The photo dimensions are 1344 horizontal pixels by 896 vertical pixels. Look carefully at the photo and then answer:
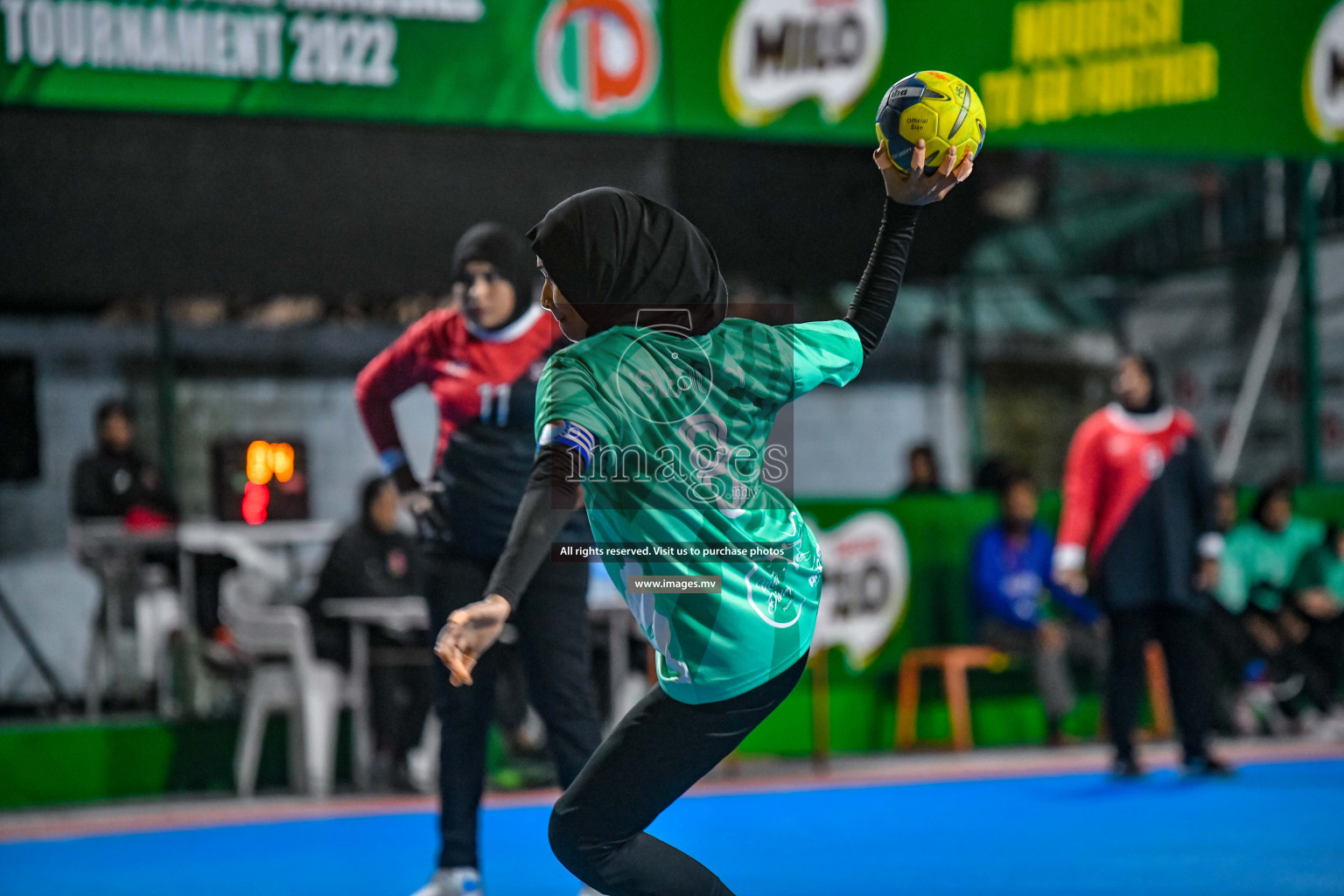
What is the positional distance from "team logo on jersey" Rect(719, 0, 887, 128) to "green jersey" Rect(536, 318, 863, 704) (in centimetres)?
690

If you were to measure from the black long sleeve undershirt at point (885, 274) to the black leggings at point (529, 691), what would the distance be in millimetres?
1701

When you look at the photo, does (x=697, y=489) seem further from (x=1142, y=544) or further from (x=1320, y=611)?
(x=1320, y=611)

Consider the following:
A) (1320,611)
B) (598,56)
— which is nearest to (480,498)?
(598,56)

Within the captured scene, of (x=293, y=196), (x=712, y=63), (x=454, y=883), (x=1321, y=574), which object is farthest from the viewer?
(x=1321, y=574)

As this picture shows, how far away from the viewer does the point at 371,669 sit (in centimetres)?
853

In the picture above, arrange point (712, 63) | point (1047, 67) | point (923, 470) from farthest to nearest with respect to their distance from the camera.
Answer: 1. point (923, 470)
2. point (1047, 67)
3. point (712, 63)

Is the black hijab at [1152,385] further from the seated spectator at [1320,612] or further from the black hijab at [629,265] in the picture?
the black hijab at [629,265]

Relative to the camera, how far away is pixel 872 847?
6207 mm

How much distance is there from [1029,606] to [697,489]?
7037 millimetres

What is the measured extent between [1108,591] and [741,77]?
395 centimetres

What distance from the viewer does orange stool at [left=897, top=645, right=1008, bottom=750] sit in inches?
379

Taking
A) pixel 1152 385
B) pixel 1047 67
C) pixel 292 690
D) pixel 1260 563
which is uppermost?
pixel 1047 67

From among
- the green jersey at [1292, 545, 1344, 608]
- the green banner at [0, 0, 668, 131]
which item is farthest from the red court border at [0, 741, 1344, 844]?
the green banner at [0, 0, 668, 131]

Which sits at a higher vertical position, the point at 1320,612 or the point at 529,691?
the point at 529,691
